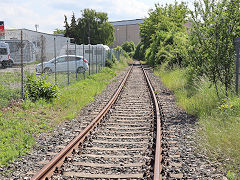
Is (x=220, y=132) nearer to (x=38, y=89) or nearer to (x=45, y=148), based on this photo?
(x=45, y=148)

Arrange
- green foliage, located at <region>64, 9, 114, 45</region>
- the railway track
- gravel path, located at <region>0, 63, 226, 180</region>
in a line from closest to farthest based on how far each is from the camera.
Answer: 1. the railway track
2. gravel path, located at <region>0, 63, 226, 180</region>
3. green foliage, located at <region>64, 9, 114, 45</region>

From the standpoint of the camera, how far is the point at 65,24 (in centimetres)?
6912

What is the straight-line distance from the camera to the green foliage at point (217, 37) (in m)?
8.51

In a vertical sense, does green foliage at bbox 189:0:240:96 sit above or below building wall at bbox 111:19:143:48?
below

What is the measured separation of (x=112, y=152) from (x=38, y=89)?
5.28 m

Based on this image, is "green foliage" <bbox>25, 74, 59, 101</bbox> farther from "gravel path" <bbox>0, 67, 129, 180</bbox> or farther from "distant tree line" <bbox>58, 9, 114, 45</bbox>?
"distant tree line" <bbox>58, 9, 114, 45</bbox>

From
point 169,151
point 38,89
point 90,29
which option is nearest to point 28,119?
point 38,89

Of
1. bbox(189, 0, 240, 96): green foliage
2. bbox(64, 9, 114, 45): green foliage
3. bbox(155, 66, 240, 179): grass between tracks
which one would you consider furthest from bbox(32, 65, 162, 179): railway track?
bbox(64, 9, 114, 45): green foliage

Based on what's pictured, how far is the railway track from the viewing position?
4.45 m

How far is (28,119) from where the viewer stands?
7.70 metres

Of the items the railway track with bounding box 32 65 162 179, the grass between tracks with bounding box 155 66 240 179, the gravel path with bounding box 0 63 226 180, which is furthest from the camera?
the grass between tracks with bounding box 155 66 240 179

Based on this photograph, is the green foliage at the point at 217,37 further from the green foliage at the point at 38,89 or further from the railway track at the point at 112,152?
the green foliage at the point at 38,89

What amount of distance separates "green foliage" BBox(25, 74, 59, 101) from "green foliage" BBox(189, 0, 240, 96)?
530 cm

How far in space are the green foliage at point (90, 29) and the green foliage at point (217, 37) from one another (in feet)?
192
